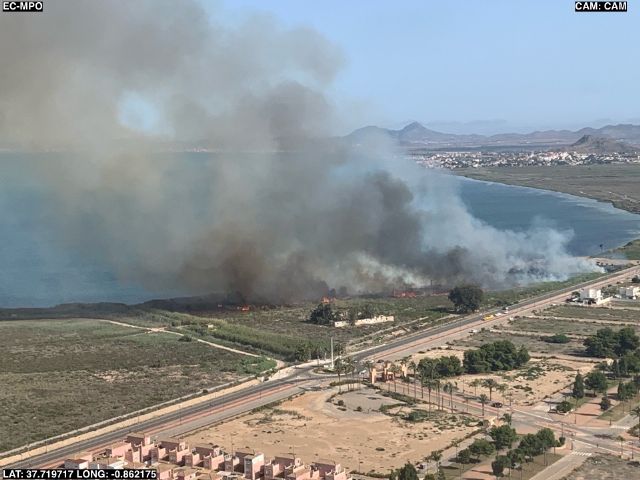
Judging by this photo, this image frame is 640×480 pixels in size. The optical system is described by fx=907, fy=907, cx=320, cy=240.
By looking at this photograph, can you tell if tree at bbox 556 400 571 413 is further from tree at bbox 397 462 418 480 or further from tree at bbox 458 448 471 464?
tree at bbox 397 462 418 480

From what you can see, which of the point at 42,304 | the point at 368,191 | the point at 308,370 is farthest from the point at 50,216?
the point at 308,370

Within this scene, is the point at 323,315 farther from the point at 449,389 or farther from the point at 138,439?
the point at 138,439

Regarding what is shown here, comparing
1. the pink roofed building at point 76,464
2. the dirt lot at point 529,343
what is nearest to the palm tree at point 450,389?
the dirt lot at point 529,343

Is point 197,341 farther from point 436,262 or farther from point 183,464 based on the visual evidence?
point 436,262

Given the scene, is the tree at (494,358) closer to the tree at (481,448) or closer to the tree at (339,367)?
the tree at (339,367)

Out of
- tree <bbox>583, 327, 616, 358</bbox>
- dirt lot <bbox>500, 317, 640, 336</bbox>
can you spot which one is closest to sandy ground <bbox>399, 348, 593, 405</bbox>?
tree <bbox>583, 327, 616, 358</bbox>

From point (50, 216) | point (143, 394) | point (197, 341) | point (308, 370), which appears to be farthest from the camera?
point (50, 216)
